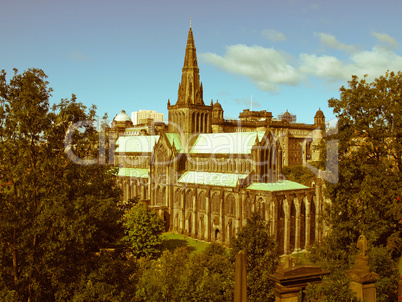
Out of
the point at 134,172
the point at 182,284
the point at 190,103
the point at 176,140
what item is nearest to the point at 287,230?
the point at 182,284

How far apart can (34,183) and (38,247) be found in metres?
3.54

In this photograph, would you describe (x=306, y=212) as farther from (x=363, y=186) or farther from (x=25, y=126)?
(x=25, y=126)

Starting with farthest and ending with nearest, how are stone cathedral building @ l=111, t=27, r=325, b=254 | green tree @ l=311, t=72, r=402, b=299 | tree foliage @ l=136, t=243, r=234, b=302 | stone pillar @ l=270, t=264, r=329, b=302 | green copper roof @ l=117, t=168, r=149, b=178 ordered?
green copper roof @ l=117, t=168, r=149, b=178, stone cathedral building @ l=111, t=27, r=325, b=254, tree foliage @ l=136, t=243, r=234, b=302, green tree @ l=311, t=72, r=402, b=299, stone pillar @ l=270, t=264, r=329, b=302

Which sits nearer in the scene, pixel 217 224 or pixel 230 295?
pixel 230 295

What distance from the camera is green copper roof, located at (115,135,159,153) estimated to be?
92.6 m

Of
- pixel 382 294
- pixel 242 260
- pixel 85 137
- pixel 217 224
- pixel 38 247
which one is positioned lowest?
pixel 217 224

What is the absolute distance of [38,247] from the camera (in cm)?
2088

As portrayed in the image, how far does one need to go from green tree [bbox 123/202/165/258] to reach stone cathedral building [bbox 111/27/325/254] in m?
14.3

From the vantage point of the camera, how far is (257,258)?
31.7 meters

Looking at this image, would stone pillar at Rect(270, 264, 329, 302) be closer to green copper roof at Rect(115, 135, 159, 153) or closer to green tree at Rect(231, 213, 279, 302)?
green tree at Rect(231, 213, 279, 302)

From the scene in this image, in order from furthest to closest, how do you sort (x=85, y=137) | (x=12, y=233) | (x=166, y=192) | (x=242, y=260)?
(x=166, y=192) < (x=85, y=137) < (x=12, y=233) < (x=242, y=260)

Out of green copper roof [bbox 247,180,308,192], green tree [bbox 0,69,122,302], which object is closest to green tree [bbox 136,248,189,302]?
green tree [bbox 0,69,122,302]

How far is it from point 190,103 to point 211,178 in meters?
17.9

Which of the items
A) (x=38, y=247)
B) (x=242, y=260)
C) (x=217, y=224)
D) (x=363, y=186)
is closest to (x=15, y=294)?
(x=38, y=247)
